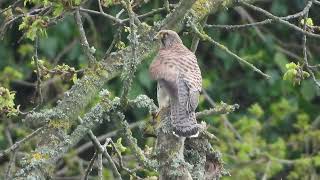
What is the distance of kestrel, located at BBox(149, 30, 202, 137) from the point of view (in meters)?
5.98

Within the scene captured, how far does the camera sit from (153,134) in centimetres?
546

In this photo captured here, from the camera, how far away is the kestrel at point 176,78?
5.98 metres

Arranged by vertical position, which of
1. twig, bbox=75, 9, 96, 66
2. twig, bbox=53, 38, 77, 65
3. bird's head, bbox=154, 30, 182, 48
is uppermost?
twig, bbox=75, 9, 96, 66

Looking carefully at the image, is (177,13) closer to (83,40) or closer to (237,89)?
(83,40)

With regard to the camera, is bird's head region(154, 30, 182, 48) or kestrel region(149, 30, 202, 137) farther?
kestrel region(149, 30, 202, 137)

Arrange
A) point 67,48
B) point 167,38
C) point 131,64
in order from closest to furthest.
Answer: point 131,64 → point 167,38 → point 67,48

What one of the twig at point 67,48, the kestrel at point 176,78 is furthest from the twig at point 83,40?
the twig at point 67,48

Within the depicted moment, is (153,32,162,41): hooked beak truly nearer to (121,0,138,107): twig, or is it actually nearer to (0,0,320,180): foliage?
(121,0,138,107): twig

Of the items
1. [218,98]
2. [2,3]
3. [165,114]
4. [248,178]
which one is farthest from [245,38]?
[165,114]

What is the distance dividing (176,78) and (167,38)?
258 millimetres

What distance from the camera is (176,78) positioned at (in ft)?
20.7

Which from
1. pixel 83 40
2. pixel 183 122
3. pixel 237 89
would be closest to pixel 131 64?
pixel 83 40

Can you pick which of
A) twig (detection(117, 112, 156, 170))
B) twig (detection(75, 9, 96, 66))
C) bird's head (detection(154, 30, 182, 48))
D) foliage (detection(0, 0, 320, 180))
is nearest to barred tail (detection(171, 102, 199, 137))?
twig (detection(117, 112, 156, 170))

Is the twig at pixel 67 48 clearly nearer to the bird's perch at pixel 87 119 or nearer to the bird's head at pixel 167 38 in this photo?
the bird's head at pixel 167 38
